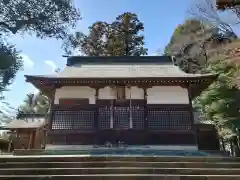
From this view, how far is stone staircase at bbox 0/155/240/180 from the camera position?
257 inches

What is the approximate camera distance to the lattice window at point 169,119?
11.8 meters

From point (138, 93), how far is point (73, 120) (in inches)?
146

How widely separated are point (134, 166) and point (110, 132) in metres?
4.53

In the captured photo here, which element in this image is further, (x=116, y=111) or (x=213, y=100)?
(x=213, y=100)

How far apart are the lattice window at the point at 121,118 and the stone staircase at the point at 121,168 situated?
4.11 meters

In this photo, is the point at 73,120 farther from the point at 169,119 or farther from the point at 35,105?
the point at 35,105

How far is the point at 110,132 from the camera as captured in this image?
11766mm

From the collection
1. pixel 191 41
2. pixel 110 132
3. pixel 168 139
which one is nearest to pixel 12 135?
pixel 110 132

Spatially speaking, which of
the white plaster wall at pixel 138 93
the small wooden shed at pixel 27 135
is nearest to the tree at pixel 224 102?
the white plaster wall at pixel 138 93

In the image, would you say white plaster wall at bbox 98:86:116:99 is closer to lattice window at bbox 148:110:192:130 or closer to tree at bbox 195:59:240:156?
lattice window at bbox 148:110:192:130

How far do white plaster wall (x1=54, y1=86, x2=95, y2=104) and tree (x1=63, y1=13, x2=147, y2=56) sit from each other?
19.7 metres

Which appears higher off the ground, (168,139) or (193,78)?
(193,78)

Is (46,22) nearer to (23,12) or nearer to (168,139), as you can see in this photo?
(23,12)

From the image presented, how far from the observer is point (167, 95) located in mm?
12398
